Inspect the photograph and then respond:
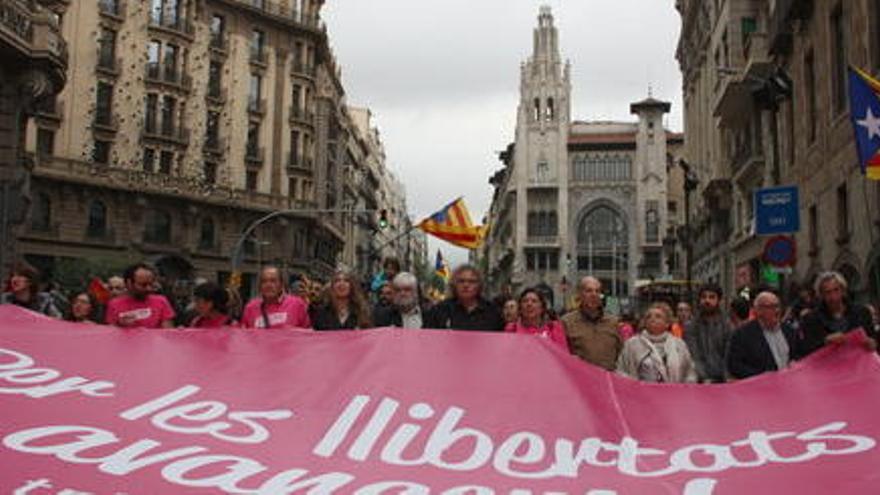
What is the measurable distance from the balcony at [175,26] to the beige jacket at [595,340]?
1864 inches

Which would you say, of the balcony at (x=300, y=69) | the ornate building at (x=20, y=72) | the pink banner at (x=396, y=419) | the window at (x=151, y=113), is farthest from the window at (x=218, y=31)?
the pink banner at (x=396, y=419)

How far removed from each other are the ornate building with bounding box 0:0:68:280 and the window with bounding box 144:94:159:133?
2253cm

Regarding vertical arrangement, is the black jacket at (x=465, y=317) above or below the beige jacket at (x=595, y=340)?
above

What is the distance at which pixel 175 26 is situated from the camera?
50.8m

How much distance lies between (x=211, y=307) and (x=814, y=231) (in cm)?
2047

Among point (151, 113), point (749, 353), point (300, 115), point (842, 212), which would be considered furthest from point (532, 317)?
point (300, 115)

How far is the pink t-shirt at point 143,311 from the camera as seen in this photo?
287 inches

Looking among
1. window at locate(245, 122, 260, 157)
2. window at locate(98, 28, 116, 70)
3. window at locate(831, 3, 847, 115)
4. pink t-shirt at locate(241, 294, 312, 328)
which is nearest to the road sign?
pink t-shirt at locate(241, 294, 312, 328)

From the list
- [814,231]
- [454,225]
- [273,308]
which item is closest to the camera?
[273,308]

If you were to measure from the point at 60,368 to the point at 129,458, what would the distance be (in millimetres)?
1497

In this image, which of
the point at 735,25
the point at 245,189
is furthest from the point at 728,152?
the point at 245,189

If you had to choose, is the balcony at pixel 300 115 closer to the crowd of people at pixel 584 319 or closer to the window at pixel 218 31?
the window at pixel 218 31

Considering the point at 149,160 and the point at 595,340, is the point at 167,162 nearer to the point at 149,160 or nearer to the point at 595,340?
the point at 149,160

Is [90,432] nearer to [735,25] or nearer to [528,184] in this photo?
[735,25]
